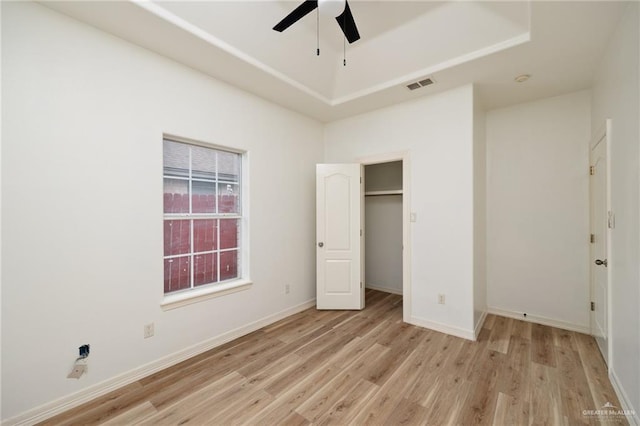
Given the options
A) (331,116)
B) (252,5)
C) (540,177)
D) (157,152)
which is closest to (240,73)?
(252,5)

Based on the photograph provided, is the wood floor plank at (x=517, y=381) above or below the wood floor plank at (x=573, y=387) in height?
below

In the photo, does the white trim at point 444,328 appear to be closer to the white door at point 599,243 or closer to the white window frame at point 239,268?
the white door at point 599,243

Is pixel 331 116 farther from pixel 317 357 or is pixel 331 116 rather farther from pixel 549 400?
pixel 549 400

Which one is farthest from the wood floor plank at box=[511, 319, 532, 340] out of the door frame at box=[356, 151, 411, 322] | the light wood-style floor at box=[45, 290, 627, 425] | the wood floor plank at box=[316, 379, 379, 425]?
the wood floor plank at box=[316, 379, 379, 425]

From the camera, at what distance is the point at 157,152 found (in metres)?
2.39

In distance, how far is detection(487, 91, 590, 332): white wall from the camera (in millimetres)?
3109

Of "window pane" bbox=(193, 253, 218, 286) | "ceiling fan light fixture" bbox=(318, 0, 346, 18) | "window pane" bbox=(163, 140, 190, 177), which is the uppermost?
"ceiling fan light fixture" bbox=(318, 0, 346, 18)

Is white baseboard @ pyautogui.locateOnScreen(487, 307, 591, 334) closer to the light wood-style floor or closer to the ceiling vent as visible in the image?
the light wood-style floor

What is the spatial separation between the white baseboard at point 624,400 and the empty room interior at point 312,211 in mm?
30

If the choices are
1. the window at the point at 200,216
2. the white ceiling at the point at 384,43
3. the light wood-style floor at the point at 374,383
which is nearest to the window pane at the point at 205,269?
the window at the point at 200,216

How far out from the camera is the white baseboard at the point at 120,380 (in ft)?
5.82

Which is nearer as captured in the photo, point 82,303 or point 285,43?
point 82,303

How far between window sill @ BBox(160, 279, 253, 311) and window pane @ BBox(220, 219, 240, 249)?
44 centimetres

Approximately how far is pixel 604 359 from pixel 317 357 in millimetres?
2722
